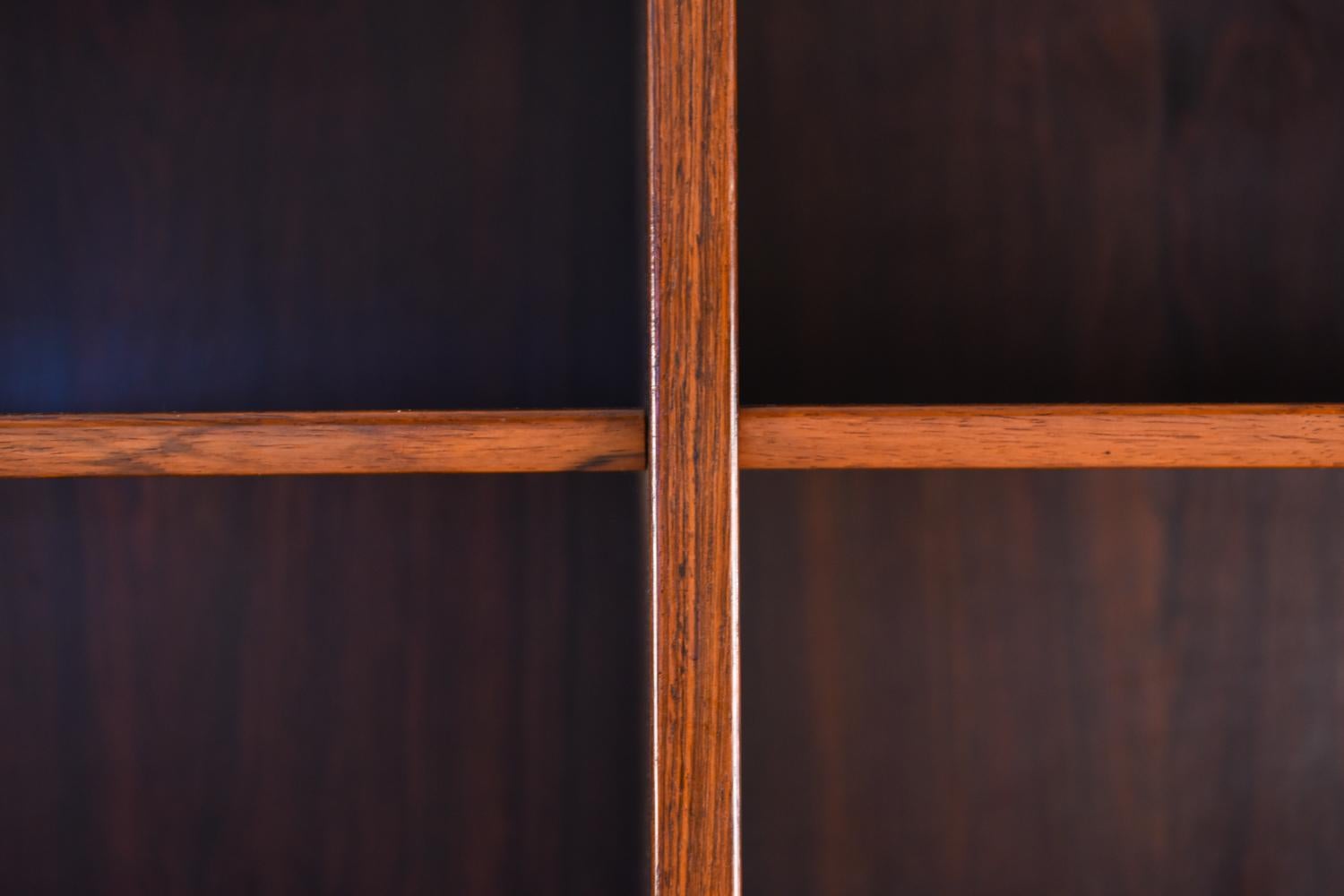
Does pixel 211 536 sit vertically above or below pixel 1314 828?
above

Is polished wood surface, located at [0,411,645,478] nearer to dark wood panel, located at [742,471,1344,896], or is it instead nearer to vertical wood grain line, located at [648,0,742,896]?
vertical wood grain line, located at [648,0,742,896]

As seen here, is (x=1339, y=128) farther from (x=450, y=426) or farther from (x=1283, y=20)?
(x=450, y=426)

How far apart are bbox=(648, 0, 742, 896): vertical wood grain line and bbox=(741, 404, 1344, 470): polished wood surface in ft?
0.12

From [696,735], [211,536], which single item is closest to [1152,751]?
[696,735]

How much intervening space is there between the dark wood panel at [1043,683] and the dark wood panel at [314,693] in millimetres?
113

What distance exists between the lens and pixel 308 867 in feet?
2.14

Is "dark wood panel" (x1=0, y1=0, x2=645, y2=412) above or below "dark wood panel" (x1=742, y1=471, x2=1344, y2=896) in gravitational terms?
above

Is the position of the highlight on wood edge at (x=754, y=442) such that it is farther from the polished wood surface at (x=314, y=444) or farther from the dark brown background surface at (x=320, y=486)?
the dark brown background surface at (x=320, y=486)

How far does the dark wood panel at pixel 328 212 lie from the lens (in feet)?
2.07

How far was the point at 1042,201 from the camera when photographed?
2.14 ft

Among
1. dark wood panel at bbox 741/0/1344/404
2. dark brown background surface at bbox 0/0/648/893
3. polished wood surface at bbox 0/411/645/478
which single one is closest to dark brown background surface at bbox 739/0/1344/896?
dark wood panel at bbox 741/0/1344/404

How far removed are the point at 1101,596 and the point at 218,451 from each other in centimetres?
57

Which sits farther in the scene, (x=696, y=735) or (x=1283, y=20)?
(x=1283, y=20)

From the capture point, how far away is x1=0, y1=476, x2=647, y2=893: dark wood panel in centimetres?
65
